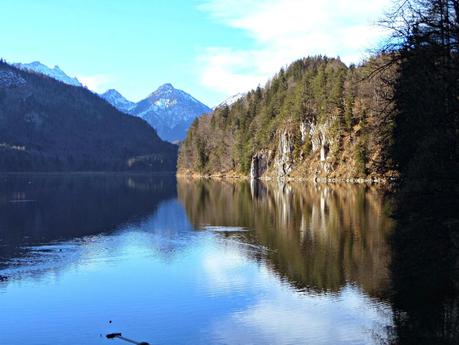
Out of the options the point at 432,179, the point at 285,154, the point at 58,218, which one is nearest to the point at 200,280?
the point at 432,179

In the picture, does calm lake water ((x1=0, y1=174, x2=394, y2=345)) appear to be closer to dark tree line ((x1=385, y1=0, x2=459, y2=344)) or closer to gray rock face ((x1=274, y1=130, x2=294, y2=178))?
dark tree line ((x1=385, y1=0, x2=459, y2=344))

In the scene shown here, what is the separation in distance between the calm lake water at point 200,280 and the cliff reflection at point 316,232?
15 cm

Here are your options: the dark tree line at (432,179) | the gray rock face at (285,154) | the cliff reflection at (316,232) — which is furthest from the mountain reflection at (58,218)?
the gray rock face at (285,154)

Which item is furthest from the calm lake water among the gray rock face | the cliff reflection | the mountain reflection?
the gray rock face

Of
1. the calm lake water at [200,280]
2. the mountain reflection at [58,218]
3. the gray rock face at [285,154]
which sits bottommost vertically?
the calm lake water at [200,280]

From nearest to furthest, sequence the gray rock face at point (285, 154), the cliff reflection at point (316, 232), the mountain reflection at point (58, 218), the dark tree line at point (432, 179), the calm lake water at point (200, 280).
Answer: the dark tree line at point (432, 179) → the calm lake water at point (200, 280) → the cliff reflection at point (316, 232) → the mountain reflection at point (58, 218) → the gray rock face at point (285, 154)

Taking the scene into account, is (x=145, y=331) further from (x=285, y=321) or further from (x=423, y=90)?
(x=423, y=90)

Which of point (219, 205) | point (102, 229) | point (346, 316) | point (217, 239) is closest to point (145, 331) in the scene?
point (346, 316)

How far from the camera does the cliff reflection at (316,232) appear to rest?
39562mm

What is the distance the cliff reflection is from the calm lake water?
0.50 feet

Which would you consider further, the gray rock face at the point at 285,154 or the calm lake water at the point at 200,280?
the gray rock face at the point at 285,154

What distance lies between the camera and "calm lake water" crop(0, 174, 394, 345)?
93.8ft

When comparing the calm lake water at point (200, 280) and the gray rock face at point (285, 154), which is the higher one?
the gray rock face at point (285, 154)

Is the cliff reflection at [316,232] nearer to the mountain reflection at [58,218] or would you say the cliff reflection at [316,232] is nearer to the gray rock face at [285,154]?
the mountain reflection at [58,218]
